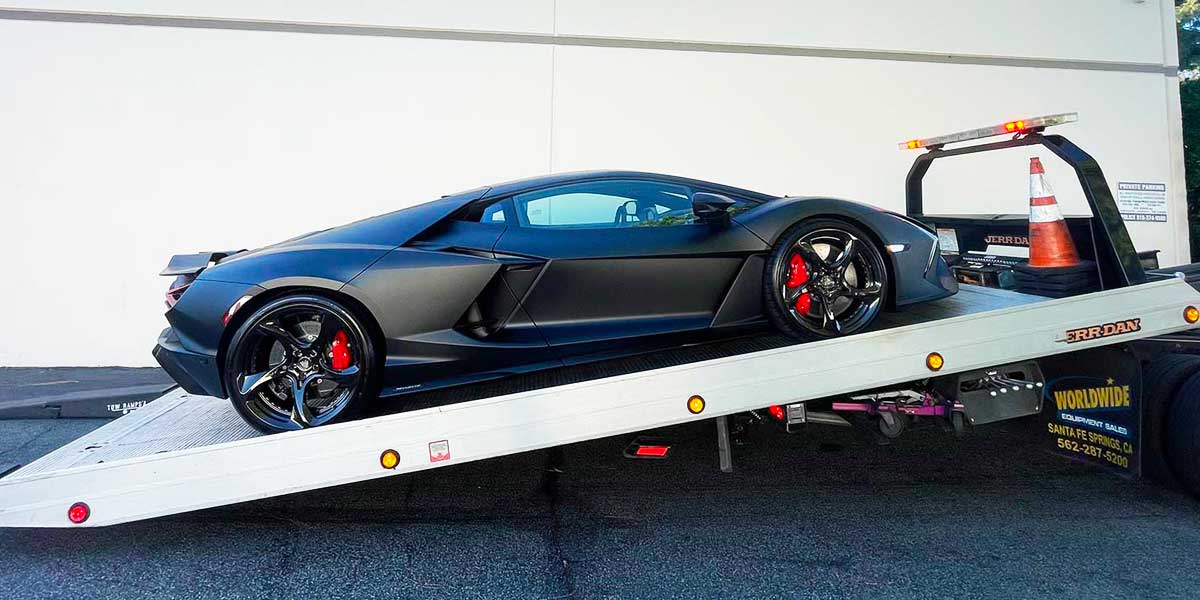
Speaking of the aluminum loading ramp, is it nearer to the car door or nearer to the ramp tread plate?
the ramp tread plate

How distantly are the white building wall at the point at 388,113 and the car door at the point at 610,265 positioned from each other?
452 cm

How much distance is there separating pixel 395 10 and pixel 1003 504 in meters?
7.07

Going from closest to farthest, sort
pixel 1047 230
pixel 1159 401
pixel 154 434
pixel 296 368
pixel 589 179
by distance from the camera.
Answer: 1. pixel 296 368
2. pixel 154 434
3. pixel 589 179
4. pixel 1159 401
5. pixel 1047 230

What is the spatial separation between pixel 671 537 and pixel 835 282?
1429mm

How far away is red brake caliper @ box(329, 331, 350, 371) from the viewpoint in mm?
3361

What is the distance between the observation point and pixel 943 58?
865 cm

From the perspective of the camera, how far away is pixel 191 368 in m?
3.38

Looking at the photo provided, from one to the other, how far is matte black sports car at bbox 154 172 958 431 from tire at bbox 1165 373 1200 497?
1.34m

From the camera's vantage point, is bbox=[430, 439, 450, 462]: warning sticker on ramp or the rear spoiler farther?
the rear spoiler

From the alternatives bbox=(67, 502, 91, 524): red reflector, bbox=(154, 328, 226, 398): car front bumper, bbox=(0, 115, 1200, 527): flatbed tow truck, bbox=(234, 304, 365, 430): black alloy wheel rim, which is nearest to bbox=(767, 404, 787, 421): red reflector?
bbox=(0, 115, 1200, 527): flatbed tow truck

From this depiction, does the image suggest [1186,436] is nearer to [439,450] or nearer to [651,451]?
[651,451]

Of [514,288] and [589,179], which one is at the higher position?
[589,179]

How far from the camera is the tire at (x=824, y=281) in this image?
3.54m

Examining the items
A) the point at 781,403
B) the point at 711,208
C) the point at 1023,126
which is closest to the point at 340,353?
the point at 711,208
